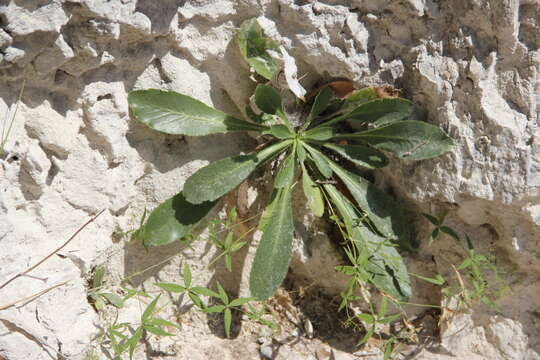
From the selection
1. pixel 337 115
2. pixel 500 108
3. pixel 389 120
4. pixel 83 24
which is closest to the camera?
pixel 83 24

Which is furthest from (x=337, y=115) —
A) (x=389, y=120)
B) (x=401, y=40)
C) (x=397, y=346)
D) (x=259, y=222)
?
(x=397, y=346)

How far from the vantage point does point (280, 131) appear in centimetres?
199

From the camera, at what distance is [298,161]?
2115 mm

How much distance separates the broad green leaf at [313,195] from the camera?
6.69 ft

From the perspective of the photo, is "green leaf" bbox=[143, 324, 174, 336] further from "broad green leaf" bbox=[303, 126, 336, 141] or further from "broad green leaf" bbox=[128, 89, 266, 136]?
"broad green leaf" bbox=[303, 126, 336, 141]

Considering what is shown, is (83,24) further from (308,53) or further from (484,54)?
(484,54)

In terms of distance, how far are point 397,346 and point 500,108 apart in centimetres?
96

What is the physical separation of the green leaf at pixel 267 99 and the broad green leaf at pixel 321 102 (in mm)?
140

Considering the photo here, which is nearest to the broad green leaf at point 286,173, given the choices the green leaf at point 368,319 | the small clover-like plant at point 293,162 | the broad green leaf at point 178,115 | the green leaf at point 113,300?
the small clover-like plant at point 293,162

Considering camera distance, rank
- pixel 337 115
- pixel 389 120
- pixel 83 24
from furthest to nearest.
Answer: pixel 337 115 → pixel 389 120 → pixel 83 24

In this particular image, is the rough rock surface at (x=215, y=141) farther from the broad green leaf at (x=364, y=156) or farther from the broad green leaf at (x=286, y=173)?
the broad green leaf at (x=286, y=173)

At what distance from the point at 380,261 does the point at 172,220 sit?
2.62 ft

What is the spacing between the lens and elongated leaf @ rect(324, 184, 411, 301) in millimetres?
2006

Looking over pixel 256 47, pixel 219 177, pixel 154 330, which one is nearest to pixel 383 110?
pixel 256 47
